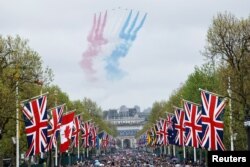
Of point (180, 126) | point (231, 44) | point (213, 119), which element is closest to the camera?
point (213, 119)

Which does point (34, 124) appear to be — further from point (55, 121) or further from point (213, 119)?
point (213, 119)

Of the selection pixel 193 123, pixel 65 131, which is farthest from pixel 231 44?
pixel 65 131

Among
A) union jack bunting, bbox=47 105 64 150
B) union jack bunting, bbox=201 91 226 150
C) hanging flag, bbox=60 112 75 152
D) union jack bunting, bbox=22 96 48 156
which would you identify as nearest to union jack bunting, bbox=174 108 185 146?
hanging flag, bbox=60 112 75 152

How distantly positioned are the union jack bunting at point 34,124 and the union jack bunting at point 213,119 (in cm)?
1223

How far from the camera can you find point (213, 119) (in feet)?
152

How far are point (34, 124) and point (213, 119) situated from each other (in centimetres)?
1338

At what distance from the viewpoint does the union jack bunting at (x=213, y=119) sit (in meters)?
46.0

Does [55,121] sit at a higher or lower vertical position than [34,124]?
higher

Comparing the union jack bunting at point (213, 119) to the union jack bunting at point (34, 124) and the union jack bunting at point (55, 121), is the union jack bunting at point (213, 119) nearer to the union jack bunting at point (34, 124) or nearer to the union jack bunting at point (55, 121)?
the union jack bunting at point (34, 124)

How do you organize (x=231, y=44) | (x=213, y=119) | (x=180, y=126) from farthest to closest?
(x=180, y=126) → (x=231, y=44) → (x=213, y=119)

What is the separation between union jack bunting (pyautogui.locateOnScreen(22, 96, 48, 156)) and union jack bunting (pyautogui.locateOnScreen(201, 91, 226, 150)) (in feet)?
40.1

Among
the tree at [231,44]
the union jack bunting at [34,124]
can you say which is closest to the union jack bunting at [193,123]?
the tree at [231,44]

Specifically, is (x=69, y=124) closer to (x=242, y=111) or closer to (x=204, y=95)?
(x=242, y=111)

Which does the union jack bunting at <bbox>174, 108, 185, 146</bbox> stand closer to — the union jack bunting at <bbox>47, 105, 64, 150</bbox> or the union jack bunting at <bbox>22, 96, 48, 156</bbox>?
the union jack bunting at <bbox>47, 105, 64, 150</bbox>
